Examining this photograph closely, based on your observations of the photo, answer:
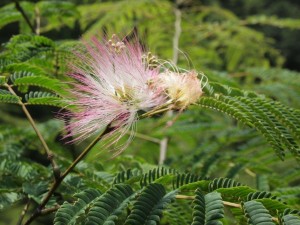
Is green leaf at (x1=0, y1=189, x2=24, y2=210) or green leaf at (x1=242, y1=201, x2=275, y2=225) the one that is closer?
green leaf at (x1=242, y1=201, x2=275, y2=225)

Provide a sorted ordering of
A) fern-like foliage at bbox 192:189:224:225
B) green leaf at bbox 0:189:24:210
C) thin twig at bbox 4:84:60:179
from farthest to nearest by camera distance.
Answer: green leaf at bbox 0:189:24:210, thin twig at bbox 4:84:60:179, fern-like foliage at bbox 192:189:224:225

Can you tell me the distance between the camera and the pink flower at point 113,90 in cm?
119

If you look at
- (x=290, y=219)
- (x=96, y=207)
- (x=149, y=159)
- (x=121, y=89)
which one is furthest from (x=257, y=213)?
(x=149, y=159)

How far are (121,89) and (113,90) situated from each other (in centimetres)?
2

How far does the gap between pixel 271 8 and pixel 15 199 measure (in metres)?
23.7

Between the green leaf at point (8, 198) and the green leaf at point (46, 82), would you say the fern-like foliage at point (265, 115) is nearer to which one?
the green leaf at point (46, 82)

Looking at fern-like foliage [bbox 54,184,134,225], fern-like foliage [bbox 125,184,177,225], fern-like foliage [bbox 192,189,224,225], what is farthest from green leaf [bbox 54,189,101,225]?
fern-like foliage [bbox 192,189,224,225]

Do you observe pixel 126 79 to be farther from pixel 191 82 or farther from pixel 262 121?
pixel 262 121

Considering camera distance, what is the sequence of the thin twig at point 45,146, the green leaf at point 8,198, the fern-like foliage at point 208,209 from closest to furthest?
the fern-like foliage at point 208,209, the thin twig at point 45,146, the green leaf at point 8,198

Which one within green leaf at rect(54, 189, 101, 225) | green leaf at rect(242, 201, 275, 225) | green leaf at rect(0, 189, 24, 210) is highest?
green leaf at rect(242, 201, 275, 225)

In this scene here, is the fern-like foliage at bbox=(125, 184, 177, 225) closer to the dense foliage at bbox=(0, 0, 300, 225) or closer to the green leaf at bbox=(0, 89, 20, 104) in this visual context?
the dense foliage at bbox=(0, 0, 300, 225)

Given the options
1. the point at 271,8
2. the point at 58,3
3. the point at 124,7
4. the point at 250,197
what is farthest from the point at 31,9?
the point at 271,8

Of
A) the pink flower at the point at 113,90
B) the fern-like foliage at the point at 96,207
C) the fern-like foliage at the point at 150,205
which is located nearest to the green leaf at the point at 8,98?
the pink flower at the point at 113,90

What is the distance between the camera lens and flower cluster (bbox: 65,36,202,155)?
3.89 feet
